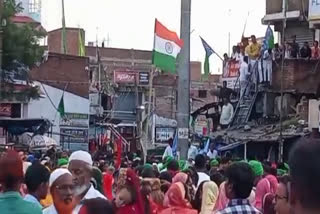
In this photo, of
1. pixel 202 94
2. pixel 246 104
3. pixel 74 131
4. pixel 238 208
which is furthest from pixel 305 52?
pixel 202 94

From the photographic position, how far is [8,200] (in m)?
6.17

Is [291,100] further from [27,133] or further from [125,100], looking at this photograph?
[125,100]

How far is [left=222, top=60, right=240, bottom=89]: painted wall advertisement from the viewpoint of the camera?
35938mm

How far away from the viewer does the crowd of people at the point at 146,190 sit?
11.2ft

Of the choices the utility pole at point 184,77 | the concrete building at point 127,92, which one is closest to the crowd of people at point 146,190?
the utility pole at point 184,77

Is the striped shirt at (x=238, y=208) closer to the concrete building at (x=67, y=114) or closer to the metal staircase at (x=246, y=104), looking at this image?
the metal staircase at (x=246, y=104)

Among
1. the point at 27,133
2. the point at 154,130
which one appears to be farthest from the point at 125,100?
the point at 27,133

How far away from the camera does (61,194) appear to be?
740 cm

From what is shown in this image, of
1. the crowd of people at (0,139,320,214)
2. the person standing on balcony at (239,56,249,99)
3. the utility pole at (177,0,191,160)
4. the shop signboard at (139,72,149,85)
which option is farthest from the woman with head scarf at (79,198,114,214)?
the shop signboard at (139,72,149,85)

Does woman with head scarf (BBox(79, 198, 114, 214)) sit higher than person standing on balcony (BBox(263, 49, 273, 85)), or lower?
lower

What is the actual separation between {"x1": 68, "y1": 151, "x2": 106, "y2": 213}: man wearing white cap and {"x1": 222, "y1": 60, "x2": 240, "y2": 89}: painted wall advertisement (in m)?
27.2

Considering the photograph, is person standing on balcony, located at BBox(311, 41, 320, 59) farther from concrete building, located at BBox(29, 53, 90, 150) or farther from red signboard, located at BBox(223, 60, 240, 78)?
concrete building, located at BBox(29, 53, 90, 150)

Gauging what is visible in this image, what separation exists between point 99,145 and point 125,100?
602 inches

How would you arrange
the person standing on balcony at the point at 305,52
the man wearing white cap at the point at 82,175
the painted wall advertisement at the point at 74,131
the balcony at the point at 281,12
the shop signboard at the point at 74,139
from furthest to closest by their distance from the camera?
1. the painted wall advertisement at the point at 74,131
2. the shop signboard at the point at 74,139
3. the balcony at the point at 281,12
4. the person standing on balcony at the point at 305,52
5. the man wearing white cap at the point at 82,175
